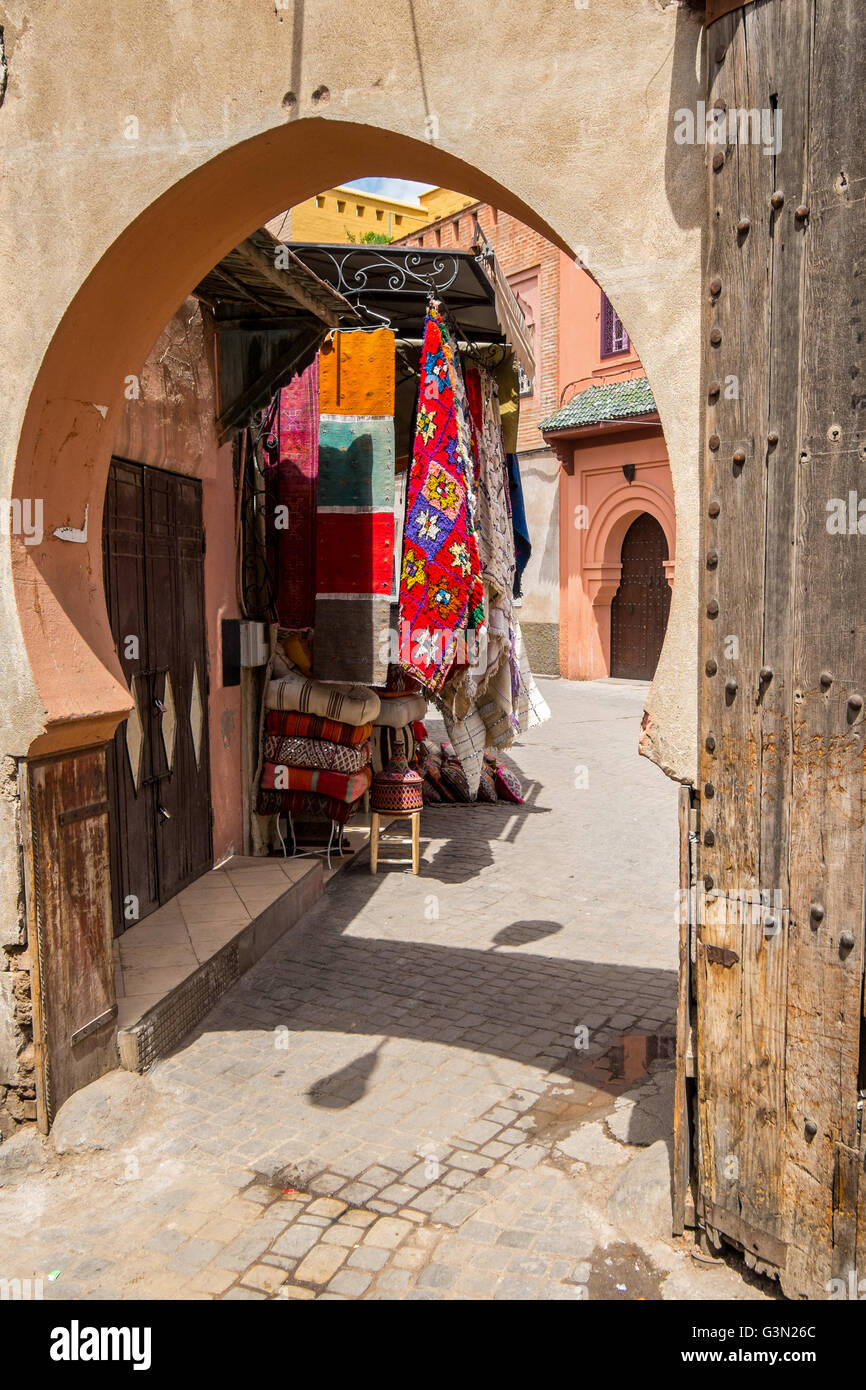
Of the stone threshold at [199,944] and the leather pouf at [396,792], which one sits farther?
the leather pouf at [396,792]

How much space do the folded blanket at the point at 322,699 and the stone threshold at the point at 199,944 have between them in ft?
3.20

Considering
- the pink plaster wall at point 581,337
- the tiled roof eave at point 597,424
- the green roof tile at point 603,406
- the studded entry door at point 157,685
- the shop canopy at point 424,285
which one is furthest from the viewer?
the pink plaster wall at point 581,337

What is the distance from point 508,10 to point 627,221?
28.3 inches

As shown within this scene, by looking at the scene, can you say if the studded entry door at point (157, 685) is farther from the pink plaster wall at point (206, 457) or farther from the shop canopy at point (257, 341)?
the shop canopy at point (257, 341)

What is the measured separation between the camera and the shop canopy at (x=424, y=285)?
646cm

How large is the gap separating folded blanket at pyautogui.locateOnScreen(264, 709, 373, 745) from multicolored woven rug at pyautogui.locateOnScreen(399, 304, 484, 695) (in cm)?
121

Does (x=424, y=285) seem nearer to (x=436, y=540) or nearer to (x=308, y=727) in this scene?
(x=436, y=540)

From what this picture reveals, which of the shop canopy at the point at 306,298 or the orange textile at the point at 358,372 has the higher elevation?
the shop canopy at the point at 306,298

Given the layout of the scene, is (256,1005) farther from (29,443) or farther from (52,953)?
(29,443)

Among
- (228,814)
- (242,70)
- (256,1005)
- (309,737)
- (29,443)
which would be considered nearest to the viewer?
(242,70)

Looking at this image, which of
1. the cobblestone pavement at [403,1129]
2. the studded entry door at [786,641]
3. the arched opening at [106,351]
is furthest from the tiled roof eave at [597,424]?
the studded entry door at [786,641]

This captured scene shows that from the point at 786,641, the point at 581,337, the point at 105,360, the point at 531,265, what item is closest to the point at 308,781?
the point at 105,360

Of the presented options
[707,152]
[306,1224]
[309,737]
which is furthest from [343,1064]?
[707,152]

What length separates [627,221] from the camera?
2715mm
